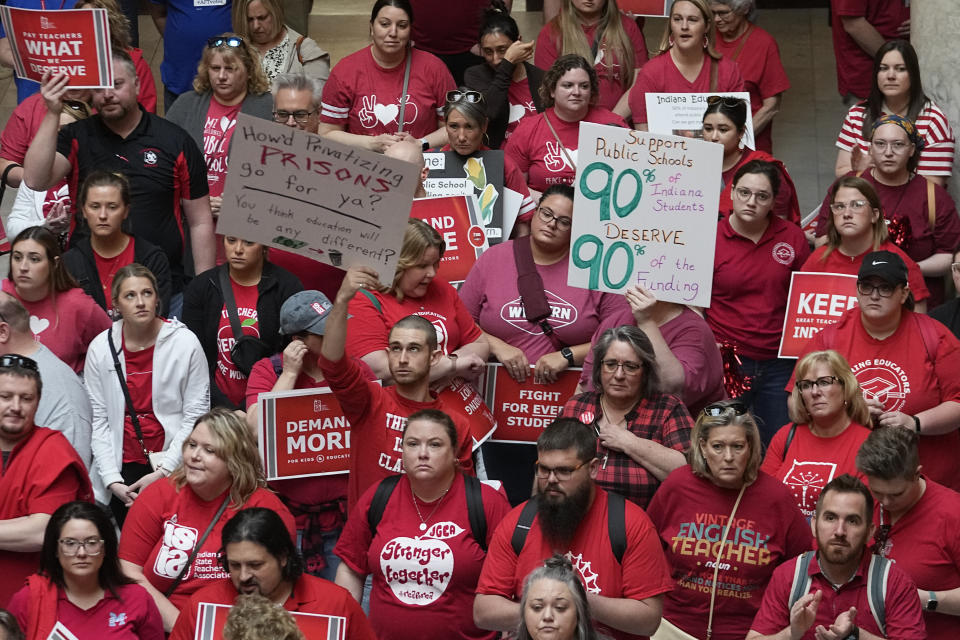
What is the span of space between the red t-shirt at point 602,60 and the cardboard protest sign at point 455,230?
82.0 inches

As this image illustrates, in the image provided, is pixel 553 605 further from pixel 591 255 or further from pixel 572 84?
pixel 572 84

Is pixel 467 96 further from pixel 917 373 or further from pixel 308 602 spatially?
pixel 308 602

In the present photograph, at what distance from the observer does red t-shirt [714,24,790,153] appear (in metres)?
10.8

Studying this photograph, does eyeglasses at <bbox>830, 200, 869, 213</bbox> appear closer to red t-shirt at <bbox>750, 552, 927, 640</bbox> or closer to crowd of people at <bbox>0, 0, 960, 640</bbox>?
crowd of people at <bbox>0, 0, 960, 640</bbox>

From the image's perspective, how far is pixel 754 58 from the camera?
10.8m

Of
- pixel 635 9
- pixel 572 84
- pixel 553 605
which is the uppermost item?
pixel 635 9

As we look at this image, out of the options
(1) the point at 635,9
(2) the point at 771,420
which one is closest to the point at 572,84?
(1) the point at 635,9

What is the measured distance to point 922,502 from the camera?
6.53m

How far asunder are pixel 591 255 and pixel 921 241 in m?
2.22

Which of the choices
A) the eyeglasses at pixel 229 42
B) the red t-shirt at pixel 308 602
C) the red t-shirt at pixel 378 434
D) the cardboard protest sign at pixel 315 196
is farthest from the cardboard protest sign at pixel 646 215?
the eyeglasses at pixel 229 42

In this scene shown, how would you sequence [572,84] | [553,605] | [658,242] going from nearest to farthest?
[553,605], [658,242], [572,84]

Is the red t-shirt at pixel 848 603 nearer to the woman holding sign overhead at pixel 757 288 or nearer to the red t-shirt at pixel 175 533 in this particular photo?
the red t-shirt at pixel 175 533

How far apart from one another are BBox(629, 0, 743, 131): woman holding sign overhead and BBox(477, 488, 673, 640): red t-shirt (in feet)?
14.7

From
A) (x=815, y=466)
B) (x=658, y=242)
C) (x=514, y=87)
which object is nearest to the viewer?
(x=815, y=466)
